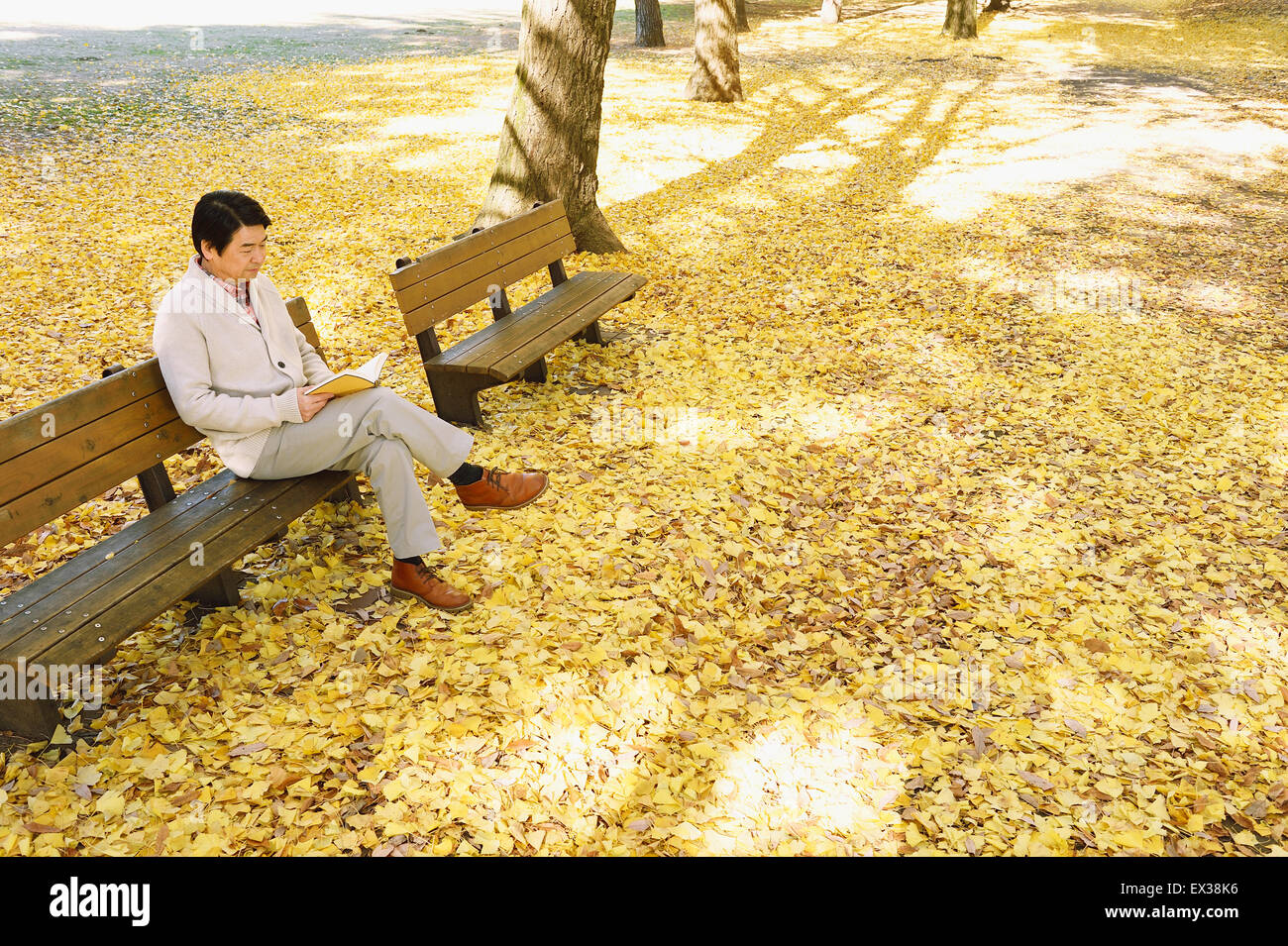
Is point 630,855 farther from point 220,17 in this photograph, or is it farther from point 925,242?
point 220,17

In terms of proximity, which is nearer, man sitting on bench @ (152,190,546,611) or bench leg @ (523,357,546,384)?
man sitting on bench @ (152,190,546,611)

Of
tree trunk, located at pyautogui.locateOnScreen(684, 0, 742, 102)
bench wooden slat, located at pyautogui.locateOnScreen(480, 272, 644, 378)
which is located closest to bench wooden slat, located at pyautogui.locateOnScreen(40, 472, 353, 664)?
bench wooden slat, located at pyautogui.locateOnScreen(480, 272, 644, 378)

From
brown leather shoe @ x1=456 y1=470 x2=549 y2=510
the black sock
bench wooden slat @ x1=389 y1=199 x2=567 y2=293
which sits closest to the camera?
the black sock

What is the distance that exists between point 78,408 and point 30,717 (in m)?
1.09

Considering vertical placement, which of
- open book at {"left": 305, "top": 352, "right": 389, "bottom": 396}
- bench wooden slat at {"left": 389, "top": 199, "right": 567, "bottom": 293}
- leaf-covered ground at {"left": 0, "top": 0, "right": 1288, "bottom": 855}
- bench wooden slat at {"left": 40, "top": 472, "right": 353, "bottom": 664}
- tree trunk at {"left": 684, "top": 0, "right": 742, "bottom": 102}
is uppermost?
tree trunk at {"left": 684, "top": 0, "right": 742, "bottom": 102}

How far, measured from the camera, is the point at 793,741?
125 inches

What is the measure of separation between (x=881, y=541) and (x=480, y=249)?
310 cm

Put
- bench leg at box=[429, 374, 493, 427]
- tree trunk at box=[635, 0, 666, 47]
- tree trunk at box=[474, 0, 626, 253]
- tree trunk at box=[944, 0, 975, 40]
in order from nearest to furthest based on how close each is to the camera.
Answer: bench leg at box=[429, 374, 493, 427] → tree trunk at box=[474, 0, 626, 253] → tree trunk at box=[635, 0, 666, 47] → tree trunk at box=[944, 0, 975, 40]

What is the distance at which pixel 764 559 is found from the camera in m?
4.14

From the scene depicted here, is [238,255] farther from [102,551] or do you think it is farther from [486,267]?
[486,267]

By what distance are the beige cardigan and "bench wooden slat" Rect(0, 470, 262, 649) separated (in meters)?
0.15

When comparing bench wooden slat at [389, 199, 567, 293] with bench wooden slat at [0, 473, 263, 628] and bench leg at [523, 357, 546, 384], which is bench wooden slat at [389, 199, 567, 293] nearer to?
bench leg at [523, 357, 546, 384]

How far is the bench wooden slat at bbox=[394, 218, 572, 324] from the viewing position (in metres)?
4.78
